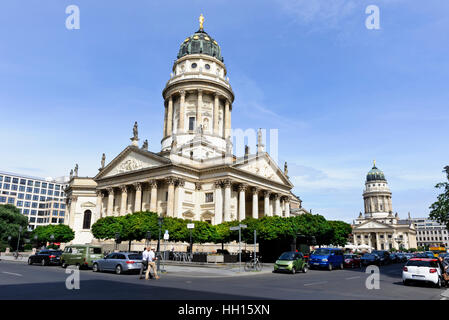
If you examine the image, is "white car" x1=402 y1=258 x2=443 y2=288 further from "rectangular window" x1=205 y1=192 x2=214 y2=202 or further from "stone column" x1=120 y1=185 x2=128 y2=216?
"stone column" x1=120 y1=185 x2=128 y2=216

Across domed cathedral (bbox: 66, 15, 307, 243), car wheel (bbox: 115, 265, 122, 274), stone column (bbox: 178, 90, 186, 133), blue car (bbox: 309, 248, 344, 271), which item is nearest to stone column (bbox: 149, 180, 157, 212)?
domed cathedral (bbox: 66, 15, 307, 243)

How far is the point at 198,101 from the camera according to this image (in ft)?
204

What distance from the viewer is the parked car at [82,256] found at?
84.7 feet

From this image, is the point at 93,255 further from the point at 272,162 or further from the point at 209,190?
the point at 272,162

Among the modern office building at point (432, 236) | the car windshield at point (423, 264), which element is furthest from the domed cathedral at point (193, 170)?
the modern office building at point (432, 236)

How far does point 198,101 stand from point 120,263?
4329cm

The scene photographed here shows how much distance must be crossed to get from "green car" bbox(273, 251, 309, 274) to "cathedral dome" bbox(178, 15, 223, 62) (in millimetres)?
50991

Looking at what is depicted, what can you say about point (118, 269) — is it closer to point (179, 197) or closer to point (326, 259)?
point (326, 259)

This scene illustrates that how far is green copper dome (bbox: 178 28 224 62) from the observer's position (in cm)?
6838

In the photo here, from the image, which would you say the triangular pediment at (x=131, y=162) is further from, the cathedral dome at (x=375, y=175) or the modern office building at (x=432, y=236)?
the modern office building at (x=432, y=236)

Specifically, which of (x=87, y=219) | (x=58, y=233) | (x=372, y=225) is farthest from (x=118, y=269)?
(x=372, y=225)
